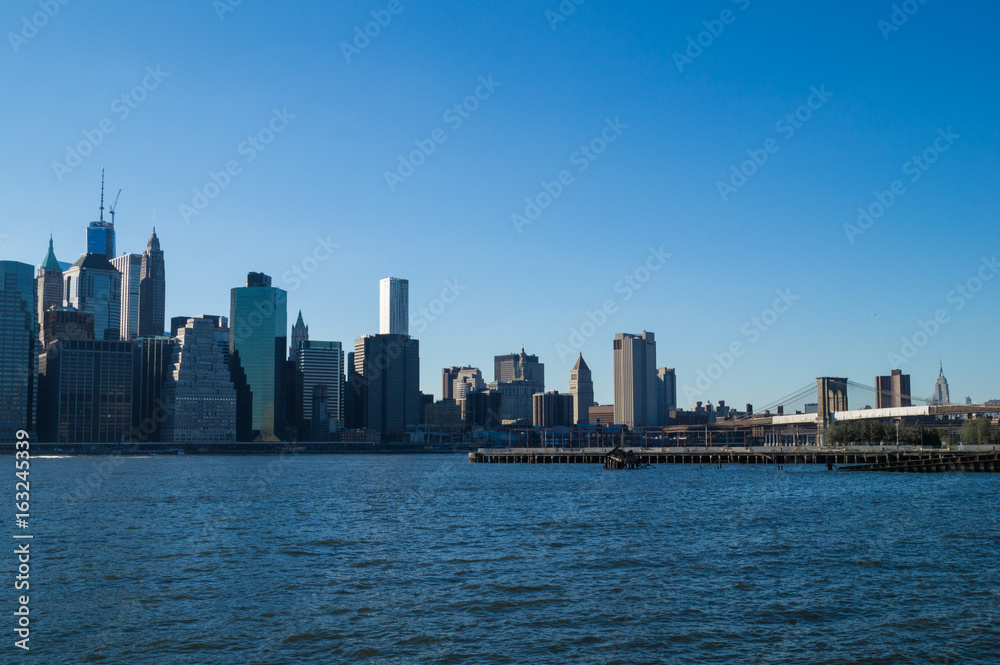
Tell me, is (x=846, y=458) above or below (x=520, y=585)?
below

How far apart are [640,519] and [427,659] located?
34880 millimetres

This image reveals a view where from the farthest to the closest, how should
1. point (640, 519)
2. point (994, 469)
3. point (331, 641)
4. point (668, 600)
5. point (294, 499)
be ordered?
point (994, 469)
point (294, 499)
point (640, 519)
point (668, 600)
point (331, 641)

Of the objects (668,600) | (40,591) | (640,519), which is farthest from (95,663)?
(640,519)

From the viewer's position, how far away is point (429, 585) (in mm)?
33938

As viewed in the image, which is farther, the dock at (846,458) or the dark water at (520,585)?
the dock at (846,458)

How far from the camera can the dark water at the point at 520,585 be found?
25297 millimetres

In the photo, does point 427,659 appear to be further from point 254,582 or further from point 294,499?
point 294,499

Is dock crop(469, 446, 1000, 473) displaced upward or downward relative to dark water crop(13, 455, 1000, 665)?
downward

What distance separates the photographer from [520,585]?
33.7m

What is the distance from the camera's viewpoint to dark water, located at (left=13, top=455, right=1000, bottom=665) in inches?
996

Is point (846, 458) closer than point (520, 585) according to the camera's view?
No

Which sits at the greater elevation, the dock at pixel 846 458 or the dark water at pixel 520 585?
the dark water at pixel 520 585

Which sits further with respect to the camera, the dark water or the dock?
the dock

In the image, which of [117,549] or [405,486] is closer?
[117,549]
